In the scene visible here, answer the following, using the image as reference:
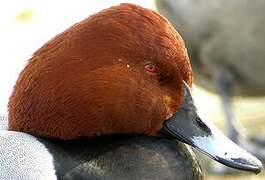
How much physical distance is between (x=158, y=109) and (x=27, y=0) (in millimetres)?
5504

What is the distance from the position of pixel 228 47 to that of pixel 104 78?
292cm

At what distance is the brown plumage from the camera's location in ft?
7.62

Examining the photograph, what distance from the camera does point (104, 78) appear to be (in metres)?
2.34

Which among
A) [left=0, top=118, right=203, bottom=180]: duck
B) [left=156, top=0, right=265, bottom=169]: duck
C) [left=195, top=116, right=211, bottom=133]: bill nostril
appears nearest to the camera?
[left=0, top=118, right=203, bottom=180]: duck

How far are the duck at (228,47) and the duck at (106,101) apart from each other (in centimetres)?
263

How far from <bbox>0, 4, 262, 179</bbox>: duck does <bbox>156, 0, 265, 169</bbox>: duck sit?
2634 millimetres

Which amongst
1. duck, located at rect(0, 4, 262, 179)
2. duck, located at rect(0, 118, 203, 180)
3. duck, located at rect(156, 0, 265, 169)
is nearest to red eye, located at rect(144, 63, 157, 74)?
duck, located at rect(0, 4, 262, 179)

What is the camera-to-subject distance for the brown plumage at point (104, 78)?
2.32m

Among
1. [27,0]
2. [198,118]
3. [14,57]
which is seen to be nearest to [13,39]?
[14,57]

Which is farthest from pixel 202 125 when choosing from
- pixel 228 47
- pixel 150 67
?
pixel 228 47

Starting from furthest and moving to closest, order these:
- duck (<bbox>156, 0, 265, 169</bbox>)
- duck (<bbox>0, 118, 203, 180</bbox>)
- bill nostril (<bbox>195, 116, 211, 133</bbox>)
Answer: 1. duck (<bbox>156, 0, 265, 169</bbox>)
2. bill nostril (<bbox>195, 116, 211, 133</bbox>)
3. duck (<bbox>0, 118, 203, 180</bbox>)

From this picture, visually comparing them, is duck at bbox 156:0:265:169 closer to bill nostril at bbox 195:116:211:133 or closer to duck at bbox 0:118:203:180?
bill nostril at bbox 195:116:211:133

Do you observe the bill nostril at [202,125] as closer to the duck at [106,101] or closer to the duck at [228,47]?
the duck at [106,101]

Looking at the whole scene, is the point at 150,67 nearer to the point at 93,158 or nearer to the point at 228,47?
the point at 93,158
